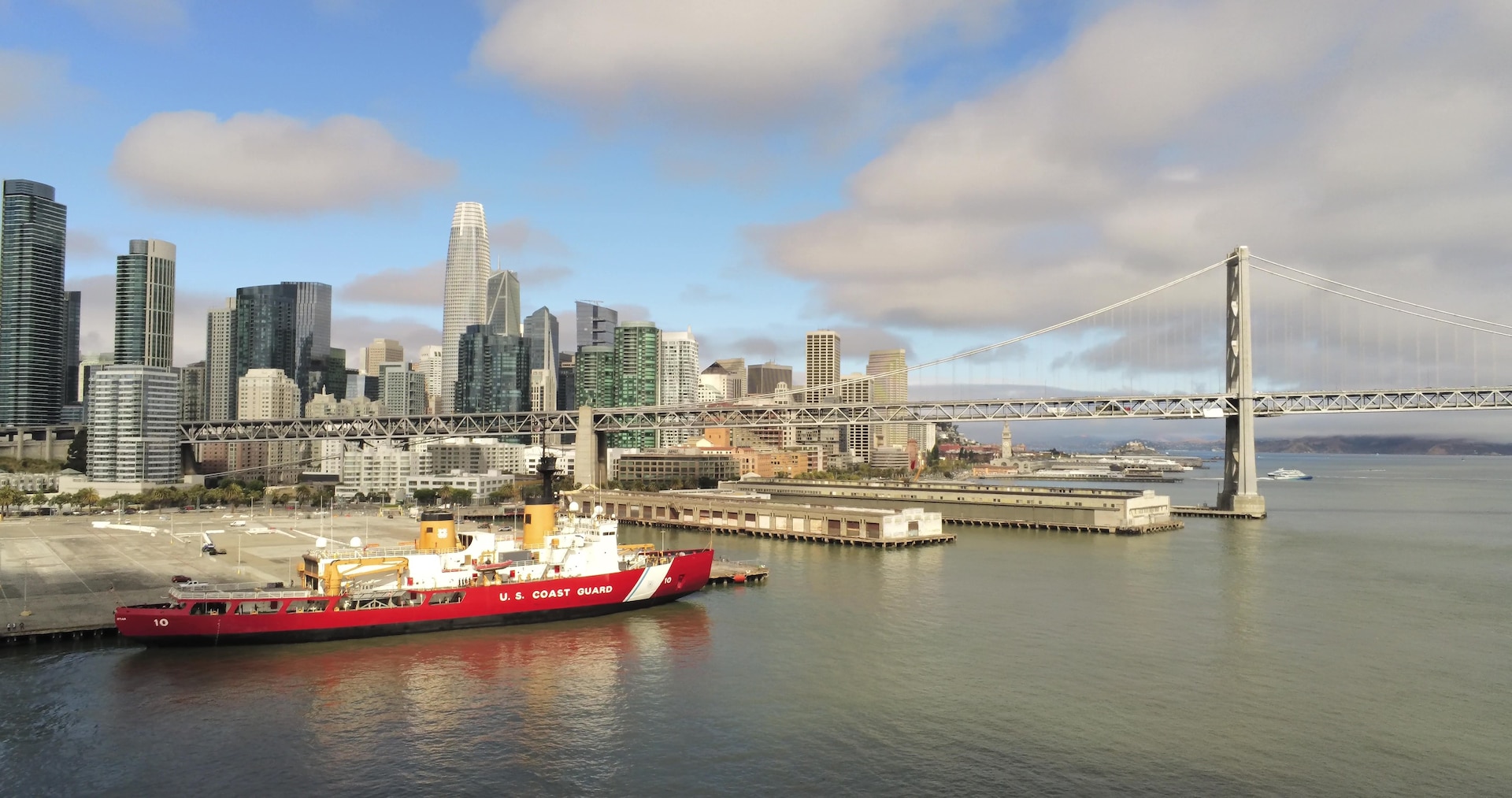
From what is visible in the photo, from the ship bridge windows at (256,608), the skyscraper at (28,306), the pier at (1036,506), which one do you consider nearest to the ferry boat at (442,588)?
the ship bridge windows at (256,608)

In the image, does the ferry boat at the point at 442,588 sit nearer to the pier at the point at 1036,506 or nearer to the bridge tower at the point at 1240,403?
the pier at the point at 1036,506

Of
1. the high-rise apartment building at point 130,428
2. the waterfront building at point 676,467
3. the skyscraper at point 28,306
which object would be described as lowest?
the waterfront building at point 676,467

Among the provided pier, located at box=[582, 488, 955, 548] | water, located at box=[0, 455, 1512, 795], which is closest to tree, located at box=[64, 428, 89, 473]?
pier, located at box=[582, 488, 955, 548]

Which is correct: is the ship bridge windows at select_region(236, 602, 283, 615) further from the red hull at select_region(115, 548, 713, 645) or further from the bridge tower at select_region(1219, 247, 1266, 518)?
the bridge tower at select_region(1219, 247, 1266, 518)

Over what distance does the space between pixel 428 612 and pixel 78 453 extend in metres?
102

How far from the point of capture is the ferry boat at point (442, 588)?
28.0 meters

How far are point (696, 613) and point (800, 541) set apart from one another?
25.3 meters

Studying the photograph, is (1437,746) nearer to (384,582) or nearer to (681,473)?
(384,582)

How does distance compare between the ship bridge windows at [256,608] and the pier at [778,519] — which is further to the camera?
the pier at [778,519]

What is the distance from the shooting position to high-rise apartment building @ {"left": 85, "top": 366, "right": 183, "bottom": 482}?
86.2 metres

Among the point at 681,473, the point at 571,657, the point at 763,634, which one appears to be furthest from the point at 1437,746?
the point at 681,473

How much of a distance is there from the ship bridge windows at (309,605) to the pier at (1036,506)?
4639 centimetres

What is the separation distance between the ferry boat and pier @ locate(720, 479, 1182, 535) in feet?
119

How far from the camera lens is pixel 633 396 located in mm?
198750
